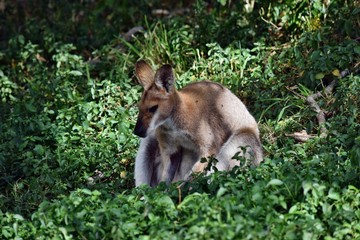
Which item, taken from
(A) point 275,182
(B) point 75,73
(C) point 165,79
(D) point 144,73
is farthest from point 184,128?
(B) point 75,73

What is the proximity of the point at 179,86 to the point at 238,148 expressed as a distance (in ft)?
7.12

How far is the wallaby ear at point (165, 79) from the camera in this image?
7.81 meters

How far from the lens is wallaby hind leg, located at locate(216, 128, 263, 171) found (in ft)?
26.0

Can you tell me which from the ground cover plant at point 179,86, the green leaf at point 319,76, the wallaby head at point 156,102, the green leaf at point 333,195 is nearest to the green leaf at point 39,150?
the ground cover plant at point 179,86

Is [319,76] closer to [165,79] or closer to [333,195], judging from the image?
[165,79]

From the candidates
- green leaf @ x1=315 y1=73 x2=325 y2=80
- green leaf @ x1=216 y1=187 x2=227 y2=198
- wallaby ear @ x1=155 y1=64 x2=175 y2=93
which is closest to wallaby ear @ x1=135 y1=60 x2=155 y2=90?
wallaby ear @ x1=155 y1=64 x2=175 y2=93

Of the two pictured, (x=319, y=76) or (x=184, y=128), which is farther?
(x=319, y=76)

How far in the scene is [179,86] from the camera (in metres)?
10.0

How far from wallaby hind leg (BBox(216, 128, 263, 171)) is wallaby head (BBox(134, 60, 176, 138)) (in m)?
0.60

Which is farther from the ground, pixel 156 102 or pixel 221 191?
pixel 156 102

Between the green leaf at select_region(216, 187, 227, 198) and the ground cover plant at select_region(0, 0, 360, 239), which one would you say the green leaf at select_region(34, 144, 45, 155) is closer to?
the ground cover plant at select_region(0, 0, 360, 239)

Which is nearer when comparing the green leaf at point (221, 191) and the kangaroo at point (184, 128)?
the green leaf at point (221, 191)

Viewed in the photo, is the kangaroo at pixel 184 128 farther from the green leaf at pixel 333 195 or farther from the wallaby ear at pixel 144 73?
the green leaf at pixel 333 195

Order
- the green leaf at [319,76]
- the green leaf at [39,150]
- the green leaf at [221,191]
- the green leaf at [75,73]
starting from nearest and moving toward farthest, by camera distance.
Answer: the green leaf at [221,191], the green leaf at [39,150], the green leaf at [319,76], the green leaf at [75,73]
